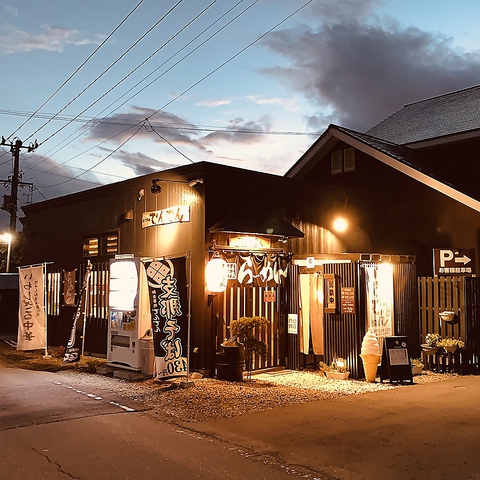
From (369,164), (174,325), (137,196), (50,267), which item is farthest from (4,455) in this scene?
(369,164)

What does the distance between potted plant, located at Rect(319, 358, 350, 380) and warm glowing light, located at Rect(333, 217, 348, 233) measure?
14.8 ft

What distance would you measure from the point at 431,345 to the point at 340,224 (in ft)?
14.6

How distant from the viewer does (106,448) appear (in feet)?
22.3

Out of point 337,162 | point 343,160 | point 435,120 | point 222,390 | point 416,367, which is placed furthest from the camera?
point 435,120

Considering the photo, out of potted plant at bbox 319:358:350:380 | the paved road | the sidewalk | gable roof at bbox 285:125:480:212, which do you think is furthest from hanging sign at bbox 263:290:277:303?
gable roof at bbox 285:125:480:212

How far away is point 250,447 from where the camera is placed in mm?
6930

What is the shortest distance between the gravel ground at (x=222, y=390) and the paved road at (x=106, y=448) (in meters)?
0.62

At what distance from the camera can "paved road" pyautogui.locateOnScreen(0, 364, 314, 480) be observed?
5.98 metres

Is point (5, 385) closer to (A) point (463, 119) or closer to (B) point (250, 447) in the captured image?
(B) point (250, 447)

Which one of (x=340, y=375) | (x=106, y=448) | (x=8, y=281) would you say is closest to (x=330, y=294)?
(x=340, y=375)

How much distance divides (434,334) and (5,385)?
31.6ft

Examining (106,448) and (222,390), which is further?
(222,390)

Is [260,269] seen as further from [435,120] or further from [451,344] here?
[435,120]

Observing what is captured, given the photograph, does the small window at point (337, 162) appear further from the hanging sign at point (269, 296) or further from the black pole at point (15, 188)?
the black pole at point (15, 188)
